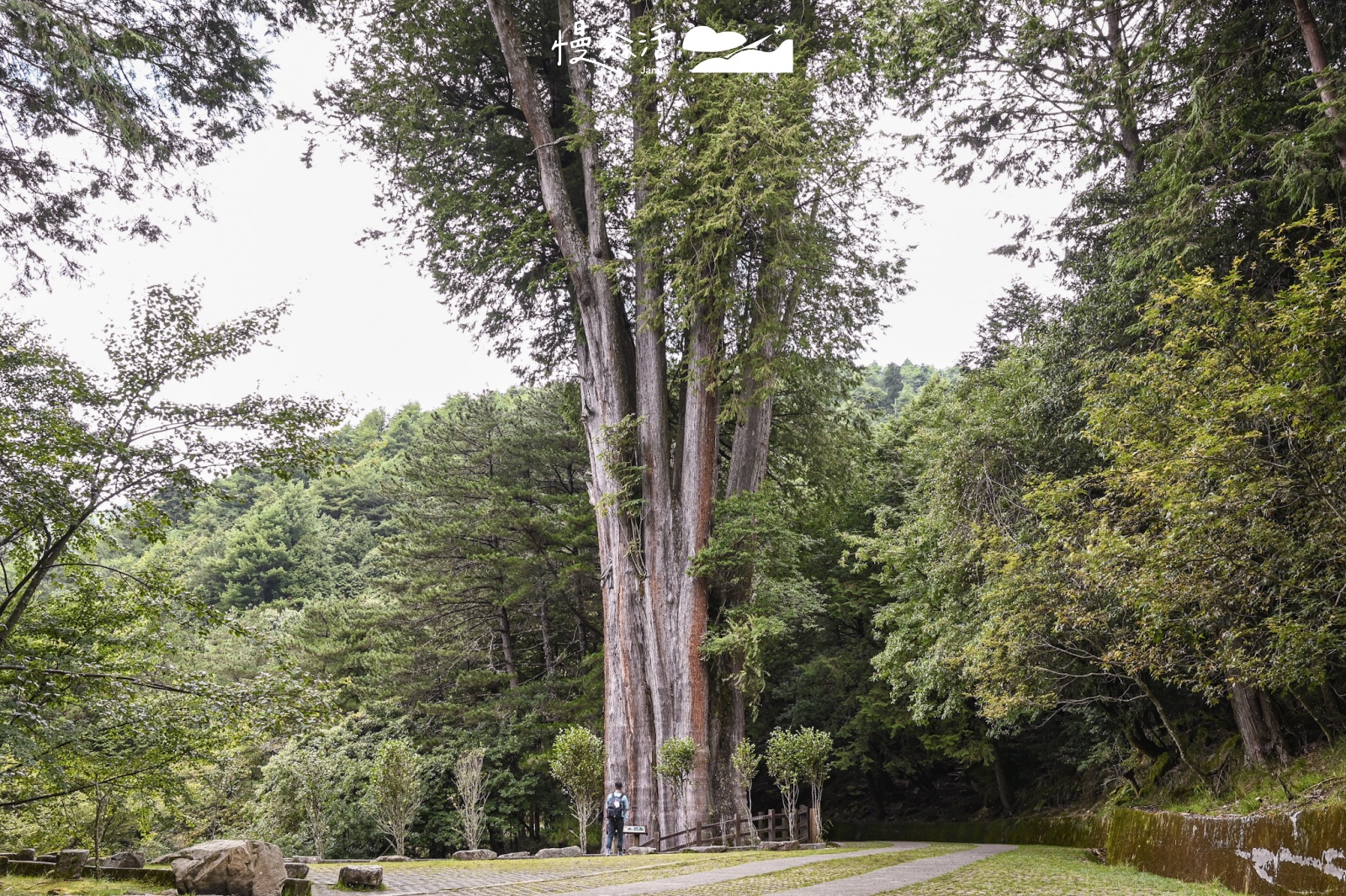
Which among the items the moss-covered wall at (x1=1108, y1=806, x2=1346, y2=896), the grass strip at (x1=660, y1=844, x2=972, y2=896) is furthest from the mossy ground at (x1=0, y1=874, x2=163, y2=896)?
the moss-covered wall at (x1=1108, y1=806, x2=1346, y2=896)

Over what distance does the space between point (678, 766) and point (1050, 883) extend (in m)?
6.48

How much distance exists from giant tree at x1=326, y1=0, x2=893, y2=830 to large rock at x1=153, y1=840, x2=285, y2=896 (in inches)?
293

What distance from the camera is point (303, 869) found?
752 cm

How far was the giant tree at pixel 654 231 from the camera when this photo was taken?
1322cm

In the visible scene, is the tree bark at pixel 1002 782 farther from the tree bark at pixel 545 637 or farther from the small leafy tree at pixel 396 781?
the small leafy tree at pixel 396 781

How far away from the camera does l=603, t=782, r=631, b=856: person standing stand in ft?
42.3

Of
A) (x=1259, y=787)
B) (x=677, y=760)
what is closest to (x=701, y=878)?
(x=677, y=760)

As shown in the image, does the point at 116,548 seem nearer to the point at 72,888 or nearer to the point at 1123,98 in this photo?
the point at 72,888

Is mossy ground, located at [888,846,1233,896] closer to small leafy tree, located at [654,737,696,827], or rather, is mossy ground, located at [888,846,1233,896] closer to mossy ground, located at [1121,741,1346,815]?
mossy ground, located at [1121,741,1346,815]

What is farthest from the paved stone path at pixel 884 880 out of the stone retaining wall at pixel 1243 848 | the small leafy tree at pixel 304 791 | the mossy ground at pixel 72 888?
the small leafy tree at pixel 304 791

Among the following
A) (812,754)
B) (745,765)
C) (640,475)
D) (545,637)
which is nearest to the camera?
(745,765)

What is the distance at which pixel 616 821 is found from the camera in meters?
12.9

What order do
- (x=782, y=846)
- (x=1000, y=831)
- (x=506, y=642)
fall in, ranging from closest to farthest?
1. (x=782, y=846)
2. (x=1000, y=831)
3. (x=506, y=642)

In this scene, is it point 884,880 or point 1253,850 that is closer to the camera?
point 1253,850
